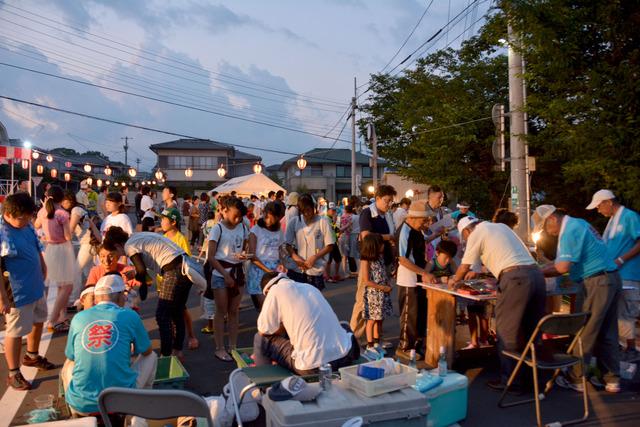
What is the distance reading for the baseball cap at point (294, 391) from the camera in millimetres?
3377

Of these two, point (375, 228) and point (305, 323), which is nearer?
point (305, 323)

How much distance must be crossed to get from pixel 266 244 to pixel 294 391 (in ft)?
10.7

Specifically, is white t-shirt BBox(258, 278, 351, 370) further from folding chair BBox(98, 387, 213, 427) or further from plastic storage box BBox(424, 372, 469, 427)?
folding chair BBox(98, 387, 213, 427)

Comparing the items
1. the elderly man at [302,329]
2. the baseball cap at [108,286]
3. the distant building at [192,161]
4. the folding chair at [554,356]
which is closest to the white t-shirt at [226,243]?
the elderly man at [302,329]

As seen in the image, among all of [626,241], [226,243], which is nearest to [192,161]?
[226,243]

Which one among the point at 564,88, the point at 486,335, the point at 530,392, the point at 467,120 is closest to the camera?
the point at 530,392

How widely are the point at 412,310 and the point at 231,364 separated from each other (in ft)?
7.05

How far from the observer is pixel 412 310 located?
6074 millimetres

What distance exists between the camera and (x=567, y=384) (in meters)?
5.26

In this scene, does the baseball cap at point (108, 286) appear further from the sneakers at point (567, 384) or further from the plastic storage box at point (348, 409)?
the sneakers at point (567, 384)

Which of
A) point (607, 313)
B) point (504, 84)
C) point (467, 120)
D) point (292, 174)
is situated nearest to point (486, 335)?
point (607, 313)

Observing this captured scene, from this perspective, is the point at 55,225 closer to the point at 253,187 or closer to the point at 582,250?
the point at 582,250

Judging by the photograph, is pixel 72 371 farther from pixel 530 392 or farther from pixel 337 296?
pixel 337 296

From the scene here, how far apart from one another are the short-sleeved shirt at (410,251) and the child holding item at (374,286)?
0.21 m
